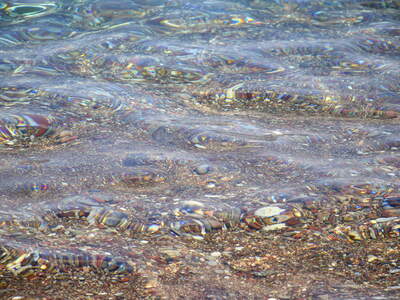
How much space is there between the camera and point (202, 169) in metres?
3.07

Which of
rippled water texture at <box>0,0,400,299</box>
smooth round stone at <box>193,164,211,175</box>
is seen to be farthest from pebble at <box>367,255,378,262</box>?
smooth round stone at <box>193,164,211,175</box>

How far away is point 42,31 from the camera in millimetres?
5652

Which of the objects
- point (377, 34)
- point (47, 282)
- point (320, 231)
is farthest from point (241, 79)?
point (47, 282)

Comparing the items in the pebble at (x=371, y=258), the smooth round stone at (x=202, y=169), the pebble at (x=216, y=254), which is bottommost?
the pebble at (x=371, y=258)

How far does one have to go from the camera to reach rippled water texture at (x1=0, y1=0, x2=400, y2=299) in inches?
99.3

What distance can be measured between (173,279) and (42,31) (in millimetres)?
4427

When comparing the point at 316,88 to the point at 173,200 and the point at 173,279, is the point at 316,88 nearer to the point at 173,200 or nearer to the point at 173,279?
the point at 173,200

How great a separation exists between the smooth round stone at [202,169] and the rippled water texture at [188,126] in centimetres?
1

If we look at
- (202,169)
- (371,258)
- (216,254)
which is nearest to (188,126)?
(202,169)

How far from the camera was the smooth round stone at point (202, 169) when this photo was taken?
304cm

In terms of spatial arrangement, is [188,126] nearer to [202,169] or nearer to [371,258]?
[202,169]

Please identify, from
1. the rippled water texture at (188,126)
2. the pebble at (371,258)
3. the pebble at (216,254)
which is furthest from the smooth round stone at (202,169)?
the pebble at (371,258)

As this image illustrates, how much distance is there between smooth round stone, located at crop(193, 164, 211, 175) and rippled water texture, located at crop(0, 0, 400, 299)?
0.01 m

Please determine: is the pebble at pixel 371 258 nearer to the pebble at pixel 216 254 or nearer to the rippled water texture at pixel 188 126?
the rippled water texture at pixel 188 126
